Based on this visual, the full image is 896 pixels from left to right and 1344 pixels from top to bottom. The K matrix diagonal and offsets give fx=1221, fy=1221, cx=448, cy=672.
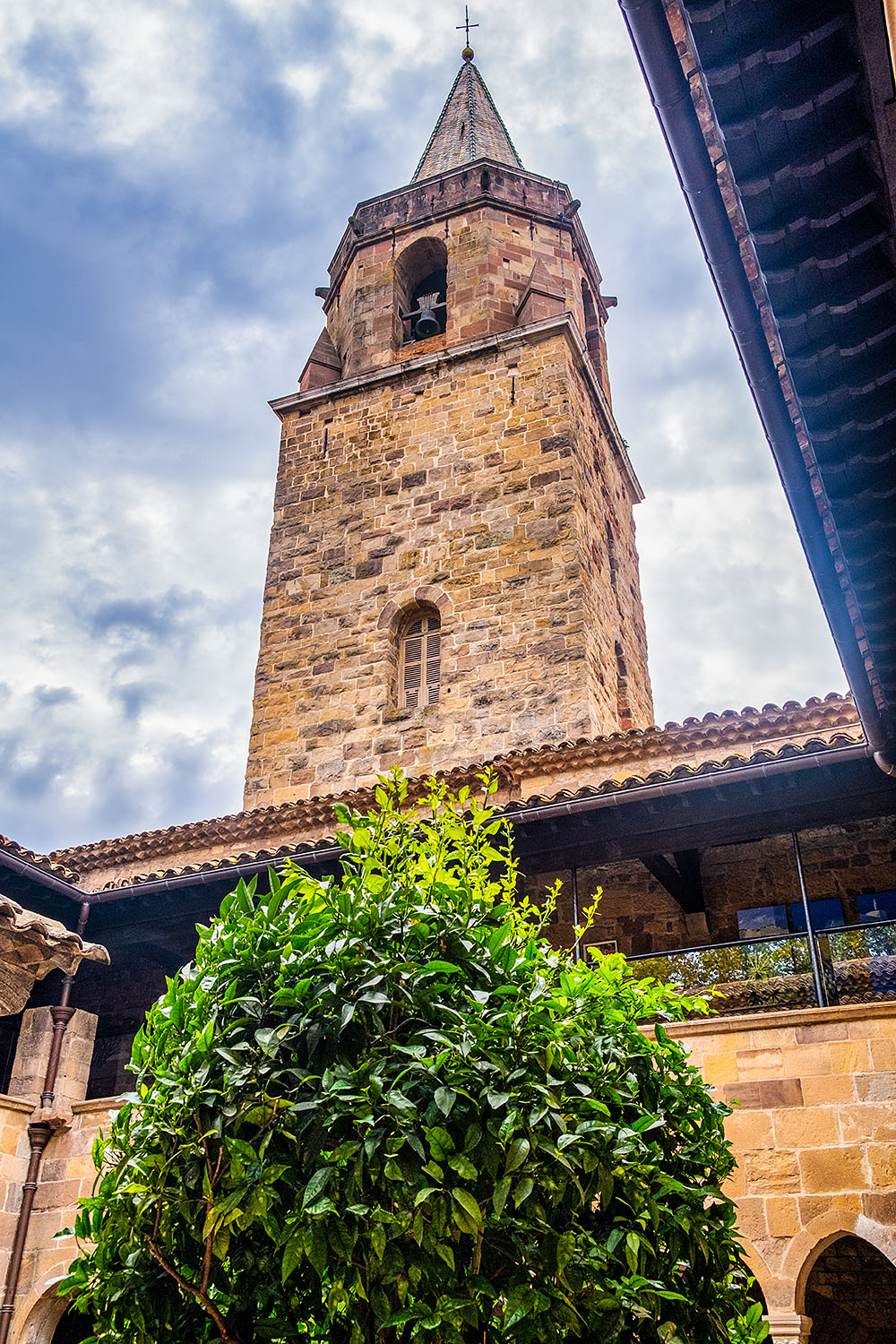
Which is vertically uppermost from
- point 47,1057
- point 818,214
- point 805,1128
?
point 818,214

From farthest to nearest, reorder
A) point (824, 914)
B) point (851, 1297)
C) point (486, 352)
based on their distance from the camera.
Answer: point (486, 352) < point (824, 914) < point (851, 1297)

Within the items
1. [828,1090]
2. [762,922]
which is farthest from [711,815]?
[828,1090]

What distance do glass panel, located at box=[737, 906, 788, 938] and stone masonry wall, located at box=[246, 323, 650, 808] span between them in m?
4.11

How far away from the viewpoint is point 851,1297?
966 centimetres

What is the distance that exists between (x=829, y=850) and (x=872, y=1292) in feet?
11.5

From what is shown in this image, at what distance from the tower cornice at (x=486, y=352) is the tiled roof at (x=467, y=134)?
13.3 ft

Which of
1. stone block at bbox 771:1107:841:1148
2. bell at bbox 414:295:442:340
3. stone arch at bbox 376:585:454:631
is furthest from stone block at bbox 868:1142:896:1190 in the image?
bell at bbox 414:295:442:340

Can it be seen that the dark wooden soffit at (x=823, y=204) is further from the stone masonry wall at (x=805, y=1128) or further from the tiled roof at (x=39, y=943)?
the tiled roof at (x=39, y=943)

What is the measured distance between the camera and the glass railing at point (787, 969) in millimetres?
8367

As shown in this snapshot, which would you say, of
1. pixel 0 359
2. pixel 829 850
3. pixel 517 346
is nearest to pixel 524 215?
pixel 517 346

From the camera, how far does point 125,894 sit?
35.0 feet

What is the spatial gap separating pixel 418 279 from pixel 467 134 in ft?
11.9

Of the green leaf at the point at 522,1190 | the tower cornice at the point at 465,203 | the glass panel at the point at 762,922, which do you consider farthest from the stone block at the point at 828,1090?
the tower cornice at the point at 465,203

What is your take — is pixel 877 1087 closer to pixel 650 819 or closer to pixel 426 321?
pixel 650 819
